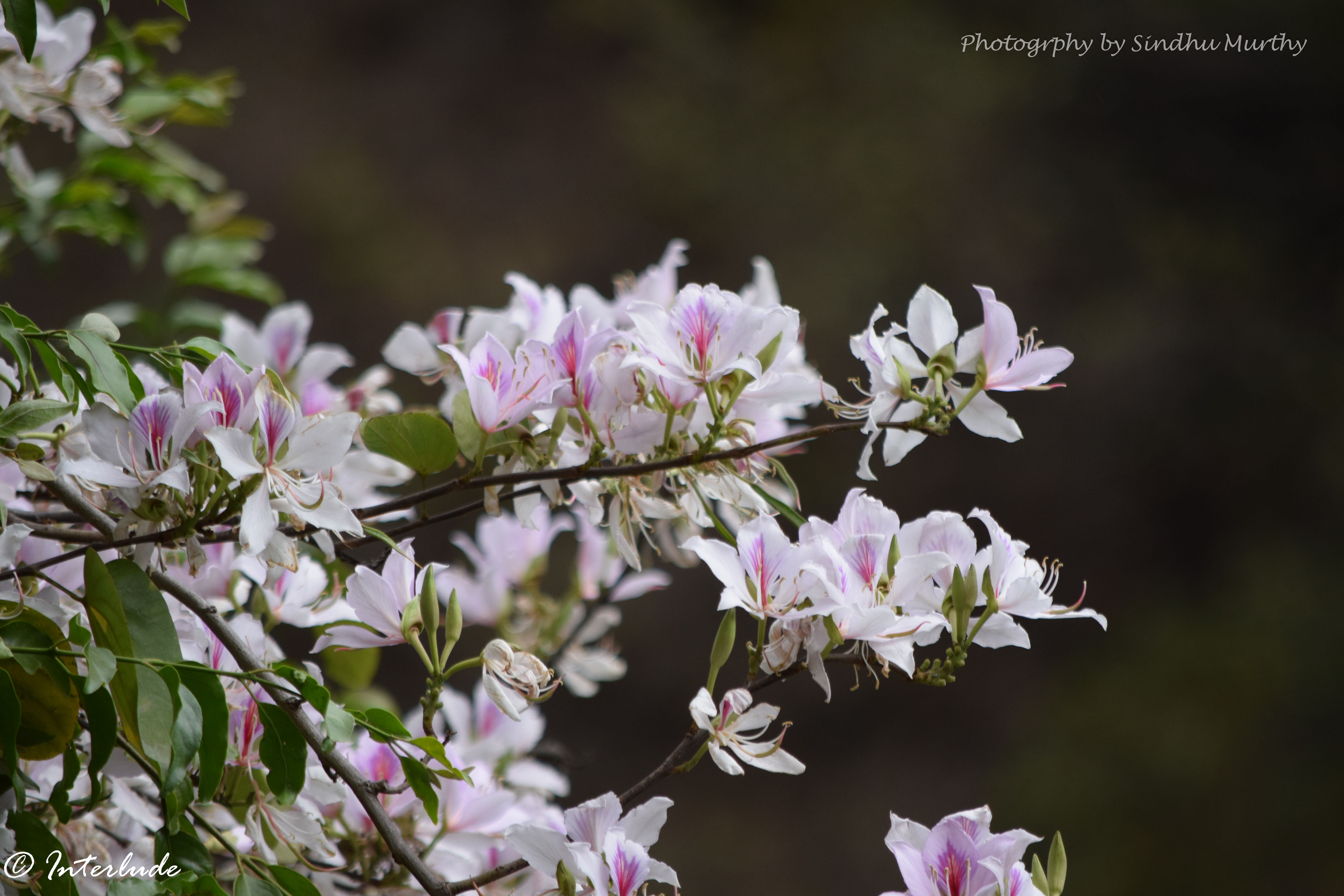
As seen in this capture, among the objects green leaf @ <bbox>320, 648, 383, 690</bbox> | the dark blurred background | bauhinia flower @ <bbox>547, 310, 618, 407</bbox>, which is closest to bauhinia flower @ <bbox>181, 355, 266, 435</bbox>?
bauhinia flower @ <bbox>547, 310, 618, 407</bbox>

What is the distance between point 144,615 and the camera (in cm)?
33

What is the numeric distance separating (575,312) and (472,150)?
200 cm

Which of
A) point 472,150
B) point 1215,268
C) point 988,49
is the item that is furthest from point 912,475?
point 472,150

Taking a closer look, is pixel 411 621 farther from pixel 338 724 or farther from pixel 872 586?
pixel 872 586

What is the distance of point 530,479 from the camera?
0.38 metres

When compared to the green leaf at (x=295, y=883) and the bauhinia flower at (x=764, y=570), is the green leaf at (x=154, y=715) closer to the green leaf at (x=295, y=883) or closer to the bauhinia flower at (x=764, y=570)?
the green leaf at (x=295, y=883)

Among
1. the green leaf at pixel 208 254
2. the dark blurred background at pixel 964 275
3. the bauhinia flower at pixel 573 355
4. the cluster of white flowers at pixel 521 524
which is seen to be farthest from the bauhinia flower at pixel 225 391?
the dark blurred background at pixel 964 275

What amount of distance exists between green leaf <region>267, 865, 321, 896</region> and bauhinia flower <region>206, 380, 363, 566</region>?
11 centimetres

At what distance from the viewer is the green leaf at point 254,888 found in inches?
13.4

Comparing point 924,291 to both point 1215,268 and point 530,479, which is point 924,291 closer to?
point 530,479

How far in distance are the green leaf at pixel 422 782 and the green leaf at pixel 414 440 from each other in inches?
4.3

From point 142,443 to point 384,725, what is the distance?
0.38 feet

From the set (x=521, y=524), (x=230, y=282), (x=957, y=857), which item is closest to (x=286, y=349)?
(x=230, y=282)

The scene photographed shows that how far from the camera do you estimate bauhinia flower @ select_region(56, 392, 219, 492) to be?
1.05ft
